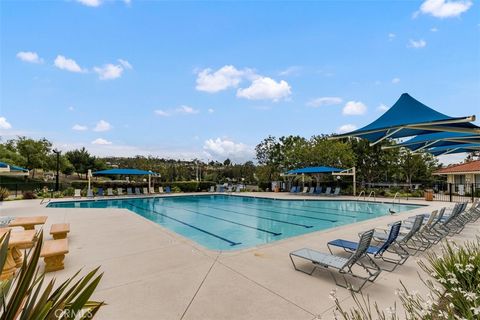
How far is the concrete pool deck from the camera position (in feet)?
10.4

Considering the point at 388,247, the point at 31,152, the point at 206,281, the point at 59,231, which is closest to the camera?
the point at 206,281

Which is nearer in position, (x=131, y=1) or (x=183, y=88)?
(x=131, y=1)

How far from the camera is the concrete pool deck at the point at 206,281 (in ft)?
10.4

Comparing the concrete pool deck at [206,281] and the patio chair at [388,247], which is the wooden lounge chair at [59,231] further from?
the patio chair at [388,247]

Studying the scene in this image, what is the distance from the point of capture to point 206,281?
157 inches

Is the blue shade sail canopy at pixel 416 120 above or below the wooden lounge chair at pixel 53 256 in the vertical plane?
Answer: above

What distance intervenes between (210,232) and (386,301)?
21.8ft

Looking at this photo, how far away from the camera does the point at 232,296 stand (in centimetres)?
351

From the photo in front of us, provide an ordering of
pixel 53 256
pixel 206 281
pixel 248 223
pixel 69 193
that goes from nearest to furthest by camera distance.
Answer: pixel 206 281 < pixel 53 256 < pixel 248 223 < pixel 69 193

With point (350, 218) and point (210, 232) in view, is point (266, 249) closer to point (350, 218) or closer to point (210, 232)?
point (210, 232)

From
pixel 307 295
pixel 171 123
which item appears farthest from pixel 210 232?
pixel 171 123

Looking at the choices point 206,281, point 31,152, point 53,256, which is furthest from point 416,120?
point 31,152

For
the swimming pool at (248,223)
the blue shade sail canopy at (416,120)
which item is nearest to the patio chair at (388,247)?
the blue shade sail canopy at (416,120)

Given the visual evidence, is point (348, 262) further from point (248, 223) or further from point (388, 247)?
point (248, 223)
